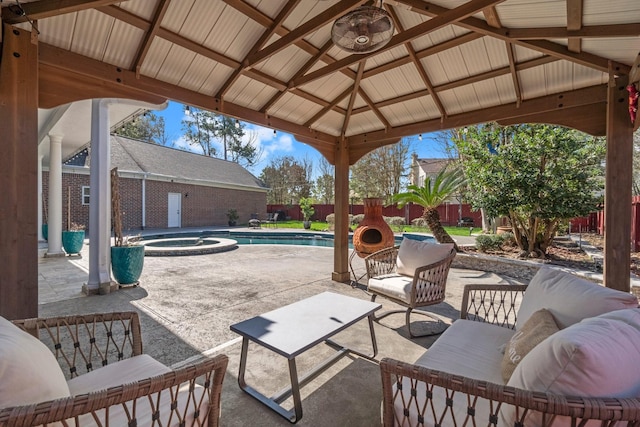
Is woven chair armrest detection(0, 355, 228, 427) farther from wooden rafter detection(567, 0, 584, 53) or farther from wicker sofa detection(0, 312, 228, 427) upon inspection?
wooden rafter detection(567, 0, 584, 53)

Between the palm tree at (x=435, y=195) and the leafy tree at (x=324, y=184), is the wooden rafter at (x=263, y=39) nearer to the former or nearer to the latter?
the palm tree at (x=435, y=195)

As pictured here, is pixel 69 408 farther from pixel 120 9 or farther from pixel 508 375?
pixel 120 9

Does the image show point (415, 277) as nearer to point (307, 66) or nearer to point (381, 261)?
point (381, 261)

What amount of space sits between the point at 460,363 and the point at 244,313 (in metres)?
2.94

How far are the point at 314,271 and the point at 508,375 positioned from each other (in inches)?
207

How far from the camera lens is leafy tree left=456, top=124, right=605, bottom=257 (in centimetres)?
638

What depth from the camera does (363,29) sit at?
2.32m

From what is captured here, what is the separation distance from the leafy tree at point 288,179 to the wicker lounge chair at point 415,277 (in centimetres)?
Answer: 2449

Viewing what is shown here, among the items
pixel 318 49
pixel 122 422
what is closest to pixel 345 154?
pixel 318 49

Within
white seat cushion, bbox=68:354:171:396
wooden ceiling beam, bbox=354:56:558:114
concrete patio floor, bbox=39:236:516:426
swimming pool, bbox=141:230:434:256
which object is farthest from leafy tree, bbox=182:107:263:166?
white seat cushion, bbox=68:354:171:396

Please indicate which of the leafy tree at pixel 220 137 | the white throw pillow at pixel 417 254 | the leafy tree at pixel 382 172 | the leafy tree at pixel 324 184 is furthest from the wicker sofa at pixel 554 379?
the leafy tree at pixel 220 137

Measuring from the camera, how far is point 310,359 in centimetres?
293

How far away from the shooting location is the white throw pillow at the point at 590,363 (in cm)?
A: 107

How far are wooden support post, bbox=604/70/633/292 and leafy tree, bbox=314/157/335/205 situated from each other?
23.7m
